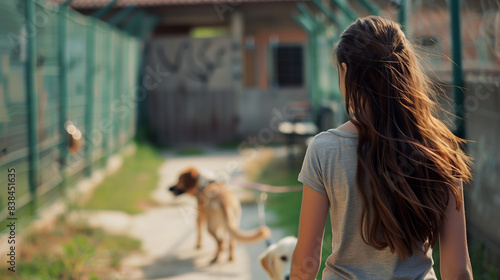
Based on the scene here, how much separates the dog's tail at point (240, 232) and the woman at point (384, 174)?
2.41 m

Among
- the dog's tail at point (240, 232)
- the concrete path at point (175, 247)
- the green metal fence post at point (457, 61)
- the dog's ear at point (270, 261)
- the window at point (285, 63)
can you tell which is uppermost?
the window at point (285, 63)

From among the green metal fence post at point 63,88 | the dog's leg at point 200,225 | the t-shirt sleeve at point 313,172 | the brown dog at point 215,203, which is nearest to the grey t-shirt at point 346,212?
the t-shirt sleeve at point 313,172

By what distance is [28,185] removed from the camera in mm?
5098

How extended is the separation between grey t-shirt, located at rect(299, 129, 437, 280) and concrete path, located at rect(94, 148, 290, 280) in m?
3.13

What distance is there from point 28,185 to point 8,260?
1.17 m

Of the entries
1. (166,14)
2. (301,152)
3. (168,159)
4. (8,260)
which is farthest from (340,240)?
(166,14)

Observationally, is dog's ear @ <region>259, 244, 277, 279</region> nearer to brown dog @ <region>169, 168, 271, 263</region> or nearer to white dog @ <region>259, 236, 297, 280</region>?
white dog @ <region>259, 236, 297, 280</region>

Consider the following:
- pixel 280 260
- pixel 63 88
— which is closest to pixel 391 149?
pixel 280 260

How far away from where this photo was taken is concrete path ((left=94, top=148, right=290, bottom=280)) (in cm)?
478

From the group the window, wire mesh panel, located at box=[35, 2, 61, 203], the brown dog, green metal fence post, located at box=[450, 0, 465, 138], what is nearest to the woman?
green metal fence post, located at box=[450, 0, 465, 138]

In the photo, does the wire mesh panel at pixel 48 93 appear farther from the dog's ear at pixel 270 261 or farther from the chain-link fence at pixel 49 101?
the dog's ear at pixel 270 261

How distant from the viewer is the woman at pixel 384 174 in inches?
59.1

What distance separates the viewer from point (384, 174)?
1481mm

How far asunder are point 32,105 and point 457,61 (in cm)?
370
